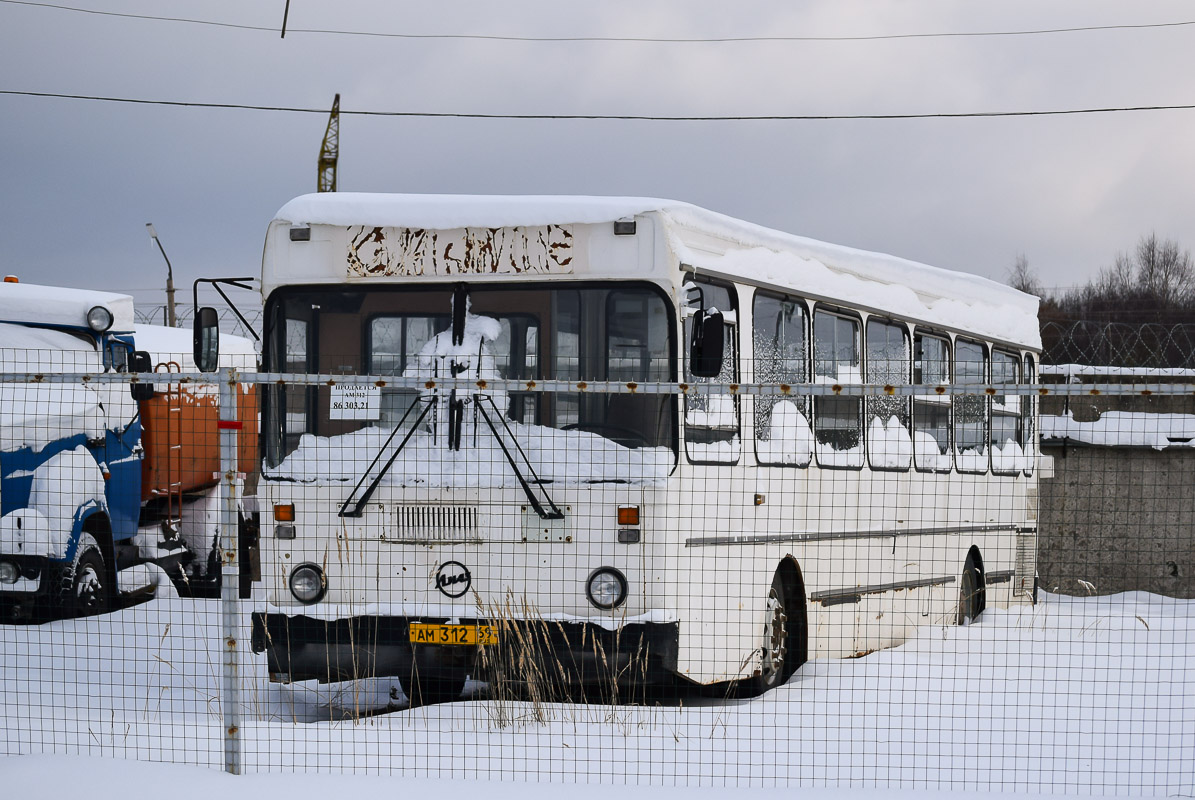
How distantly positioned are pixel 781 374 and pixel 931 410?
9.20ft

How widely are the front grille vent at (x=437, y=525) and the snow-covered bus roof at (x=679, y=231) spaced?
144 cm

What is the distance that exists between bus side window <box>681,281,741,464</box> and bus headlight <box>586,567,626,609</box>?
801 mm

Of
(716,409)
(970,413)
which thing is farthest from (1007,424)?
(716,409)

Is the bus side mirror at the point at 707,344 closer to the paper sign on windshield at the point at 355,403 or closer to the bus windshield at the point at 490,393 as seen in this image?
the bus windshield at the point at 490,393

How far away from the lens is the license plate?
7066 mm

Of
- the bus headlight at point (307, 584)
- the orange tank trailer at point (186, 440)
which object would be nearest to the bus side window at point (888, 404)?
the bus headlight at point (307, 584)

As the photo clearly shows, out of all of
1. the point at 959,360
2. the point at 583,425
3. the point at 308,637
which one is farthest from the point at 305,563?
the point at 959,360

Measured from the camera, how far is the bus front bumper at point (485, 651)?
699 cm

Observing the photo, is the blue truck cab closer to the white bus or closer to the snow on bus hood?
the white bus

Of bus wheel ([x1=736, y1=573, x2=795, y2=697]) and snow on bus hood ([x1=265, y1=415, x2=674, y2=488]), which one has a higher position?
snow on bus hood ([x1=265, y1=415, x2=674, y2=488])

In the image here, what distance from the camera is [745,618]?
310 inches

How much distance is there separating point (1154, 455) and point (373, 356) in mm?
13868

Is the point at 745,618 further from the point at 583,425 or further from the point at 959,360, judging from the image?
the point at 959,360

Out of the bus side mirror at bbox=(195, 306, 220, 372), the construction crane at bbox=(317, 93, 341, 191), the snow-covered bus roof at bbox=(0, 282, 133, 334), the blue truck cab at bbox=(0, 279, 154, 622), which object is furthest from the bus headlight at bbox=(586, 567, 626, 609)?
the construction crane at bbox=(317, 93, 341, 191)
